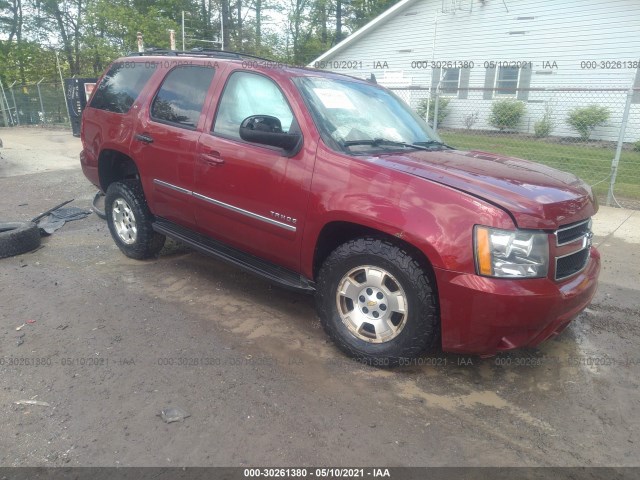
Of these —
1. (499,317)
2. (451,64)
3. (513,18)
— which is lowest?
(499,317)

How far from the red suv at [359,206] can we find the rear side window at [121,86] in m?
0.06

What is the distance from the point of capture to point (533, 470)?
90.7 inches

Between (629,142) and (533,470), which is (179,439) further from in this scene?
(629,142)

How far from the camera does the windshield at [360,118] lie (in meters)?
3.29

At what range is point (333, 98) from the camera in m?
3.59

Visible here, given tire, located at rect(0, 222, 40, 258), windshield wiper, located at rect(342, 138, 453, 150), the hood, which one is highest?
windshield wiper, located at rect(342, 138, 453, 150)

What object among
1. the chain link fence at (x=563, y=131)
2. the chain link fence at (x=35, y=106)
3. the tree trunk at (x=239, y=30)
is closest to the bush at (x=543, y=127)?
the chain link fence at (x=563, y=131)

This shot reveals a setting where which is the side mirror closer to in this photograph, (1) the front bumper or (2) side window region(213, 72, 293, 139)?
(2) side window region(213, 72, 293, 139)

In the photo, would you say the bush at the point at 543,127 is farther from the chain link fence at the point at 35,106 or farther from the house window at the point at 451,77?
the chain link fence at the point at 35,106

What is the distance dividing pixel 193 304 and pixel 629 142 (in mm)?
12557

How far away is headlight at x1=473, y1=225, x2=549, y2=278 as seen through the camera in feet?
8.35

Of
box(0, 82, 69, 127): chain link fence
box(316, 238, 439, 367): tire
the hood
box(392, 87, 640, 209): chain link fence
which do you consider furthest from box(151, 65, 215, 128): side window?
box(0, 82, 69, 127): chain link fence

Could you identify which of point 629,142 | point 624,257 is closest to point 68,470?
point 624,257

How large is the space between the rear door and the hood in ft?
5.68
